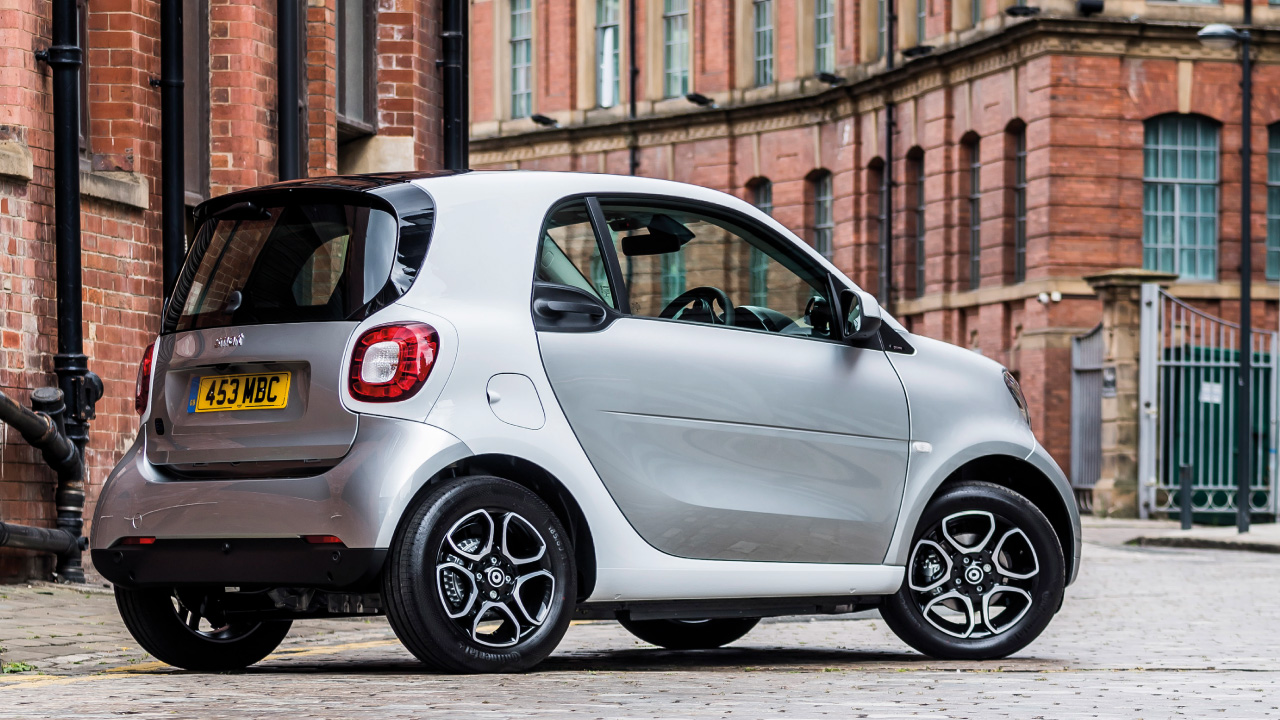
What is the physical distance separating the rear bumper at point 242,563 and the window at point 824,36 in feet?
118

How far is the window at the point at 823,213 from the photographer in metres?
43.5

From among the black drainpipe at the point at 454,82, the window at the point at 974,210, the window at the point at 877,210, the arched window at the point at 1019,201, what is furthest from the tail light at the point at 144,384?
the window at the point at 877,210

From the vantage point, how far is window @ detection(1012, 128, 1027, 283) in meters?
36.4

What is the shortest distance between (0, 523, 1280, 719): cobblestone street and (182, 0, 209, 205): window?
384 cm

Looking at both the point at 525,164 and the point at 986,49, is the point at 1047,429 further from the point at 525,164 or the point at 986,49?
the point at 525,164

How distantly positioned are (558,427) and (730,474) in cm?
77

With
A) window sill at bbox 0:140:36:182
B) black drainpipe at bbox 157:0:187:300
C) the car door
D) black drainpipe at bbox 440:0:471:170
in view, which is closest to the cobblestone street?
the car door

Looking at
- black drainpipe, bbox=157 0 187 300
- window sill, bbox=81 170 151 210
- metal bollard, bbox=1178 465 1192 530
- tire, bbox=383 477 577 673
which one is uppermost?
black drainpipe, bbox=157 0 187 300

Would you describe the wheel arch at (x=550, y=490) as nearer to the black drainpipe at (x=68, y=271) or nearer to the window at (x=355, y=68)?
the black drainpipe at (x=68, y=271)

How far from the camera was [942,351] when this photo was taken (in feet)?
28.9

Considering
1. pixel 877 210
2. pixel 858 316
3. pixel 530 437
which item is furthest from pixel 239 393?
pixel 877 210

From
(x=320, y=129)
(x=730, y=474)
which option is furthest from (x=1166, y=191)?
(x=730, y=474)

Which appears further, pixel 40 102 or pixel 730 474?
pixel 40 102

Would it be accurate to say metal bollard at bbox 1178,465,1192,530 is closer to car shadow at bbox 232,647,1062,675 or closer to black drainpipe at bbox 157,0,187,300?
black drainpipe at bbox 157,0,187,300
